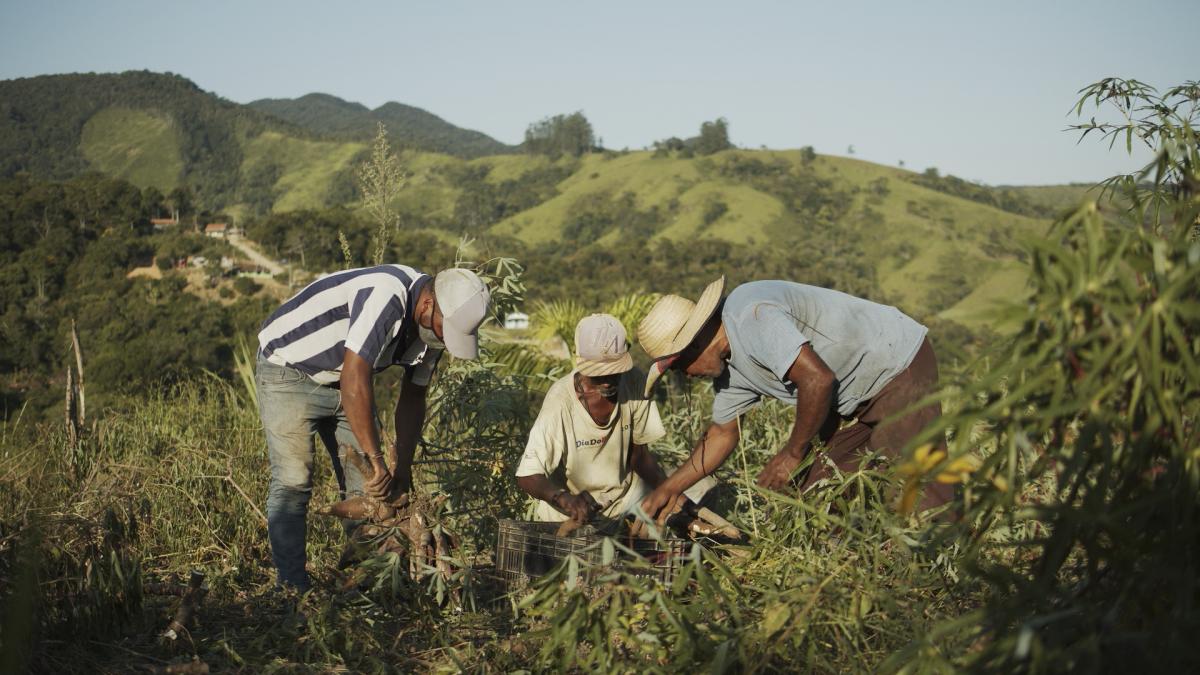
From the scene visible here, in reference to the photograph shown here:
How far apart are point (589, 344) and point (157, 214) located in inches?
1741

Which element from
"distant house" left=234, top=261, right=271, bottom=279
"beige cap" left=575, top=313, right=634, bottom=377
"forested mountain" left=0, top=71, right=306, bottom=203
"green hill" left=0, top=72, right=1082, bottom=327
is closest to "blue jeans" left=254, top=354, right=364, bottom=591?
"beige cap" left=575, top=313, right=634, bottom=377

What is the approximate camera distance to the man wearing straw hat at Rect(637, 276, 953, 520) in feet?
11.8

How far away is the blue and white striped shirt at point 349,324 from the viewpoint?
362 cm

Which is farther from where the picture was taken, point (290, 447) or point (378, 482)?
point (290, 447)

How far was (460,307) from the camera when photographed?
12.0 ft

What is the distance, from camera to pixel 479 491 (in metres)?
5.01

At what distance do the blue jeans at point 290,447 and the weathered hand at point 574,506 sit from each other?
2.83 ft

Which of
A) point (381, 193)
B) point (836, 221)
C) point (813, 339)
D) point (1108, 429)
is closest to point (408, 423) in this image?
point (381, 193)

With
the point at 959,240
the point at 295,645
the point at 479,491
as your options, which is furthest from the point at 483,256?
the point at 959,240

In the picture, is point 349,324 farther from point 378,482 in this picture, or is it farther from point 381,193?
point 381,193

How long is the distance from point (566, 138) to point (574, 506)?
12380 centimetres

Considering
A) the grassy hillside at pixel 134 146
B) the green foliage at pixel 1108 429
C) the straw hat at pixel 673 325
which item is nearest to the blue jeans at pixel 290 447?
the straw hat at pixel 673 325

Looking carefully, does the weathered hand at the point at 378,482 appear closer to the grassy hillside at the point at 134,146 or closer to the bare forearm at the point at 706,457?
the bare forearm at the point at 706,457

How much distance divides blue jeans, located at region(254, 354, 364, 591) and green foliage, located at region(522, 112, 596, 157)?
396 feet
